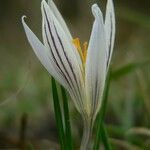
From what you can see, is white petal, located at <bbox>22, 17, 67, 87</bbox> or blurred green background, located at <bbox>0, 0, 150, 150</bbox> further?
blurred green background, located at <bbox>0, 0, 150, 150</bbox>

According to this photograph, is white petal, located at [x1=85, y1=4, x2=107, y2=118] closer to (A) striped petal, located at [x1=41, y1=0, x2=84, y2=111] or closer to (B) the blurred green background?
(A) striped petal, located at [x1=41, y1=0, x2=84, y2=111]

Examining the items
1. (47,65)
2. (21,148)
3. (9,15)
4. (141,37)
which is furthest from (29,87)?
(9,15)

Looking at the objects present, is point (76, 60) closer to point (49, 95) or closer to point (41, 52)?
point (41, 52)

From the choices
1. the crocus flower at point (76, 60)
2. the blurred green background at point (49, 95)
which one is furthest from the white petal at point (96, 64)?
the blurred green background at point (49, 95)

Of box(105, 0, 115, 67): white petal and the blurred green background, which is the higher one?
box(105, 0, 115, 67): white petal

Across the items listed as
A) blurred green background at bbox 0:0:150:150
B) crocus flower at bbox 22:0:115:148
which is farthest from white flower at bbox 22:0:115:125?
blurred green background at bbox 0:0:150:150

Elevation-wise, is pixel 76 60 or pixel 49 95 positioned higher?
pixel 76 60

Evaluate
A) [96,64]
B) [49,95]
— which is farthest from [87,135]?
[49,95]
